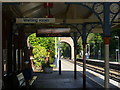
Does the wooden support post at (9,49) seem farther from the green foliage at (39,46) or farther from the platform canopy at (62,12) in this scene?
the green foliage at (39,46)

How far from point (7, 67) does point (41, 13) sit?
3881mm

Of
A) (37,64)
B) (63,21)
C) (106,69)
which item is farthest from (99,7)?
(37,64)

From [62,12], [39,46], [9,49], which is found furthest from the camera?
[39,46]

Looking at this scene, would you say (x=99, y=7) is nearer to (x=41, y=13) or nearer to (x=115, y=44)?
(x=41, y=13)

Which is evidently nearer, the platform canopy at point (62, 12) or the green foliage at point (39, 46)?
the platform canopy at point (62, 12)

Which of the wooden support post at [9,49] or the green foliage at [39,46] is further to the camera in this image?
the green foliage at [39,46]

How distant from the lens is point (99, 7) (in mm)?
7082

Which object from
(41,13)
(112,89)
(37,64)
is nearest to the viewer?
(112,89)

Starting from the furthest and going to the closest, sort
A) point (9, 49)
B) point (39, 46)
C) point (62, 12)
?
point (39, 46) < point (62, 12) < point (9, 49)

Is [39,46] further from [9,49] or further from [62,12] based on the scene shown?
[9,49]


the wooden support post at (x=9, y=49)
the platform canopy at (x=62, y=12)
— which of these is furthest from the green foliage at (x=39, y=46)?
the wooden support post at (x=9, y=49)

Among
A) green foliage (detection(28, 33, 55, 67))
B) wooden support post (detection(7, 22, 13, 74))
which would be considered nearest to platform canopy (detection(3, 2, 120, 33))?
wooden support post (detection(7, 22, 13, 74))

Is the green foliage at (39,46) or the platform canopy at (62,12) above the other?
the platform canopy at (62,12)

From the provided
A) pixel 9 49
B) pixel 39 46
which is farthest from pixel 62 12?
pixel 39 46
